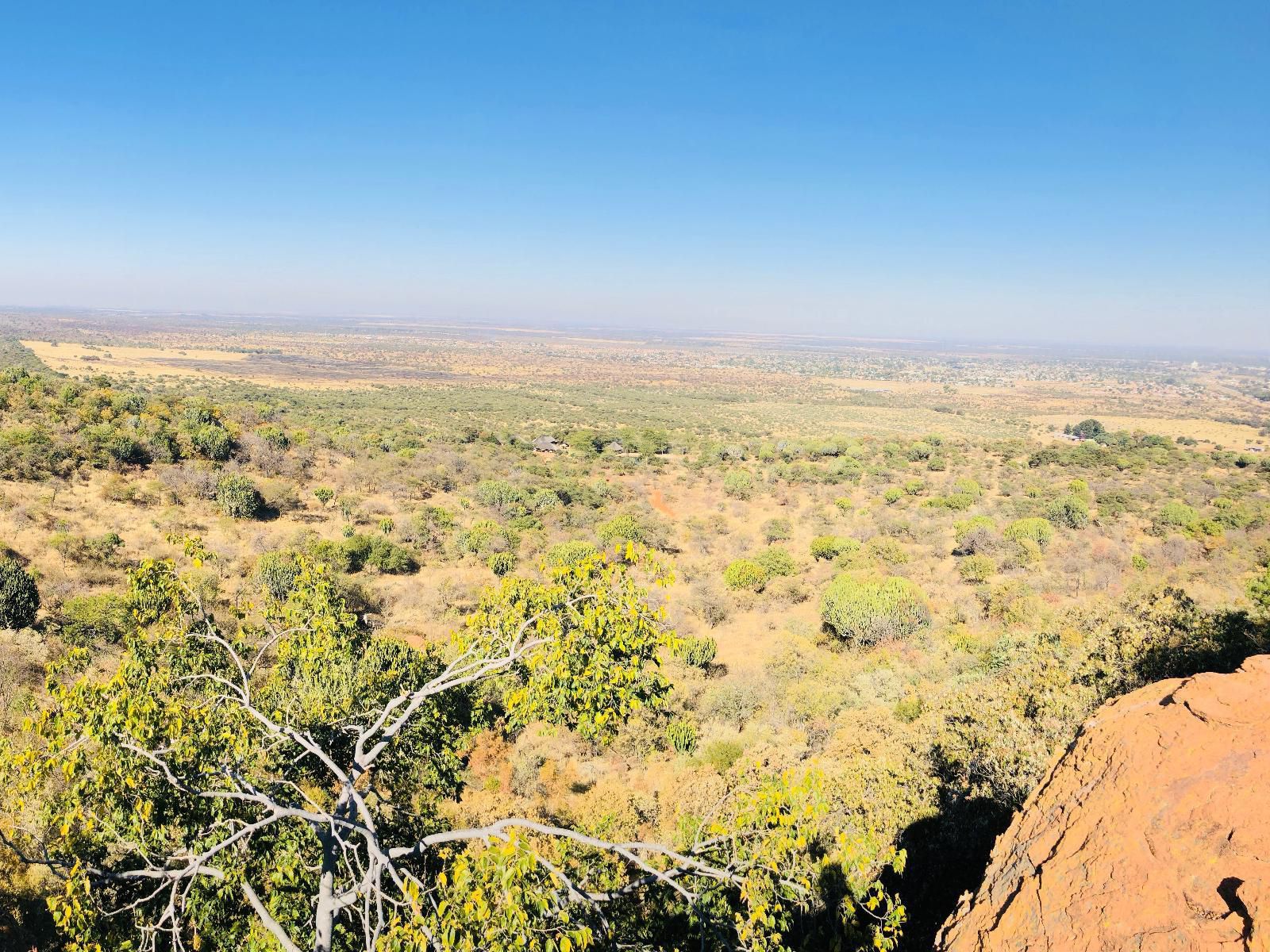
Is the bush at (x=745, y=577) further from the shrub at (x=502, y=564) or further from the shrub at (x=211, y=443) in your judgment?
the shrub at (x=211, y=443)

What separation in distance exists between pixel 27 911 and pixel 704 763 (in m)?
9.21

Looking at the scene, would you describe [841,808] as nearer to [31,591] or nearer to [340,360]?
[31,591]

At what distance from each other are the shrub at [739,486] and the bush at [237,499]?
23.1 metres

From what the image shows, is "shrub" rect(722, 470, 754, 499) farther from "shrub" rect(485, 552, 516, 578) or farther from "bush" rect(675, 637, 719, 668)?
"bush" rect(675, 637, 719, 668)

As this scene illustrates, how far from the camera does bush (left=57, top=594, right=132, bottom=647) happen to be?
495 inches

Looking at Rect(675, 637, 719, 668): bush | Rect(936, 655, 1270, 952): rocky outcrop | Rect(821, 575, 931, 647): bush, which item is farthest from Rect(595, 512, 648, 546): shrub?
Rect(936, 655, 1270, 952): rocky outcrop

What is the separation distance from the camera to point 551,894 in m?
3.13

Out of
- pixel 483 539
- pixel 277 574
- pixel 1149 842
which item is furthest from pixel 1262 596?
pixel 277 574

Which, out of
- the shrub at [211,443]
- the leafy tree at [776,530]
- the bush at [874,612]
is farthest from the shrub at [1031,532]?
the shrub at [211,443]

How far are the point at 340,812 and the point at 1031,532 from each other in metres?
26.1

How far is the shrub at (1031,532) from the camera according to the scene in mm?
23391

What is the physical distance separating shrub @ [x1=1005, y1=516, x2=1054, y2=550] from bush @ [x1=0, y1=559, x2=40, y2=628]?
96.8 feet

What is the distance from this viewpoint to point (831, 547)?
23266 mm

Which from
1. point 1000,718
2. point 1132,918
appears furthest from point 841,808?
point 1132,918
